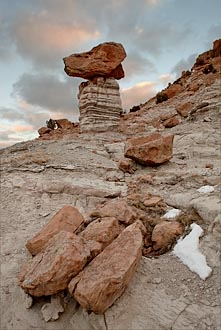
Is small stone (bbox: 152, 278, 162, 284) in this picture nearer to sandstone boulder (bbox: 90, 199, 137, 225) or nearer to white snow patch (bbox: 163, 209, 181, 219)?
sandstone boulder (bbox: 90, 199, 137, 225)

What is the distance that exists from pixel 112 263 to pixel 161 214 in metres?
2.13

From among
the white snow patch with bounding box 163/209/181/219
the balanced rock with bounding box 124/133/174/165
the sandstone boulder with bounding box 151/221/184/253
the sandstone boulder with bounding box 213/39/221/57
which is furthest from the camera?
the sandstone boulder with bounding box 213/39/221/57

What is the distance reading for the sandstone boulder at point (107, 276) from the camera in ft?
11.8

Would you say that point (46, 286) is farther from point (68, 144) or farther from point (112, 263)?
point (68, 144)

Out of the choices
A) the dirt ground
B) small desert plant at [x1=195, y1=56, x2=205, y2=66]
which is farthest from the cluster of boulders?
small desert plant at [x1=195, y1=56, x2=205, y2=66]

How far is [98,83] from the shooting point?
13695 mm

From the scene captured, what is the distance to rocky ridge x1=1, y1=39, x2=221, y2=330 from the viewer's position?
148 inches

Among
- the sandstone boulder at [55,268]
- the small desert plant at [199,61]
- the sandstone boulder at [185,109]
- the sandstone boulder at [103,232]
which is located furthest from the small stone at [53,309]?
the small desert plant at [199,61]

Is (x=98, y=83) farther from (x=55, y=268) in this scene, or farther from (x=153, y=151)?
(x=55, y=268)

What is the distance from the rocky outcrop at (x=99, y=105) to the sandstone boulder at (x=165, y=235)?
29.5ft

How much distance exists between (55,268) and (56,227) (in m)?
1.17

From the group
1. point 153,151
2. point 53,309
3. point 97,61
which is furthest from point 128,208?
point 97,61

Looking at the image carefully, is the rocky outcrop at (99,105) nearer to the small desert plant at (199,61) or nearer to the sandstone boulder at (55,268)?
the sandstone boulder at (55,268)

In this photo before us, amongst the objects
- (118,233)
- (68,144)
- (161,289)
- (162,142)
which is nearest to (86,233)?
(118,233)
